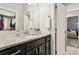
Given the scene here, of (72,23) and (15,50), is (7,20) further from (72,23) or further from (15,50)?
(72,23)

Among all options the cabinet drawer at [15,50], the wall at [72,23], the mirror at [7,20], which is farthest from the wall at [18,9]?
the wall at [72,23]

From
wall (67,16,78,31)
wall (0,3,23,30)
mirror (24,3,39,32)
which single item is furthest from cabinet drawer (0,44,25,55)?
wall (67,16,78,31)

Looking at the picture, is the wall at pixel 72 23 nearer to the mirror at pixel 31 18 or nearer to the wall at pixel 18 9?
the mirror at pixel 31 18

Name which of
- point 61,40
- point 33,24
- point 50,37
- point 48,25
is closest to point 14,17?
point 33,24

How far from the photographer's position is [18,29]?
1902 millimetres

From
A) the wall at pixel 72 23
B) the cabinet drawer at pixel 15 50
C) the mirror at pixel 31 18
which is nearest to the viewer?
the cabinet drawer at pixel 15 50

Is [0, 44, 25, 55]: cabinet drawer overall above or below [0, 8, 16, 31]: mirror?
below

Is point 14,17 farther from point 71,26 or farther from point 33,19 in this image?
point 71,26

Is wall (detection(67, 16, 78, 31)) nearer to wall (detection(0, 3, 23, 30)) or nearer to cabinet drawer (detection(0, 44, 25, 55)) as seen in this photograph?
wall (detection(0, 3, 23, 30))

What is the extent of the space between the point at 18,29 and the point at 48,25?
875mm

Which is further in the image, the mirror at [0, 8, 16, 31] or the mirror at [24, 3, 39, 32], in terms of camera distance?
the mirror at [24, 3, 39, 32]

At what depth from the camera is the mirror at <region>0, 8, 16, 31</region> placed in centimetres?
146

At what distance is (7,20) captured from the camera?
5.07ft

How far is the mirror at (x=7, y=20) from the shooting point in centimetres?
146
